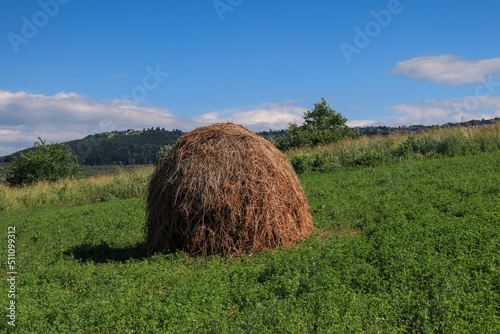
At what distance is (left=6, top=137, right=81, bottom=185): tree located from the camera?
Result: 1442 inches

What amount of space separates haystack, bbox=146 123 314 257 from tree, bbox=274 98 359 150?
2635cm

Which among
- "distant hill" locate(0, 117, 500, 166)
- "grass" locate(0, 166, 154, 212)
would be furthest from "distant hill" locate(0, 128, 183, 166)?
"grass" locate(0, 166, 154, 212)

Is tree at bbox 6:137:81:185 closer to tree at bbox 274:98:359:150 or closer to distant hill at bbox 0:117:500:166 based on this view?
tree at bbox 274:98:359:150

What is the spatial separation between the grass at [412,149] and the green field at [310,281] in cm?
1189

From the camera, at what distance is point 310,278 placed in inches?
260

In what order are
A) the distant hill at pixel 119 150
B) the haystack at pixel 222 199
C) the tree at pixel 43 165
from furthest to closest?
the distant hill at pixel 119 150 → the tree at pixel 43 165 → the haystack at pixel 222 199

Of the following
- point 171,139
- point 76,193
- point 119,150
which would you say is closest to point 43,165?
point 76,193

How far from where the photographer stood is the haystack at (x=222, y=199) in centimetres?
893

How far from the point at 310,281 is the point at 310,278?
10 cm

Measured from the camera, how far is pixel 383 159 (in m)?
23.5

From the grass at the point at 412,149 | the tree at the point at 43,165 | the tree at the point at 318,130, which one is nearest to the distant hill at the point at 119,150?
the tree at the point at 318,130

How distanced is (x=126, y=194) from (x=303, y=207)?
17.1m

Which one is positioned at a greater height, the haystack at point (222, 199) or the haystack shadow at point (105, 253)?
the haystack at point (222, 199)

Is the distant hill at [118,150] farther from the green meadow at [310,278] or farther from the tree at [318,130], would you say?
the green meadow at [310,278]
